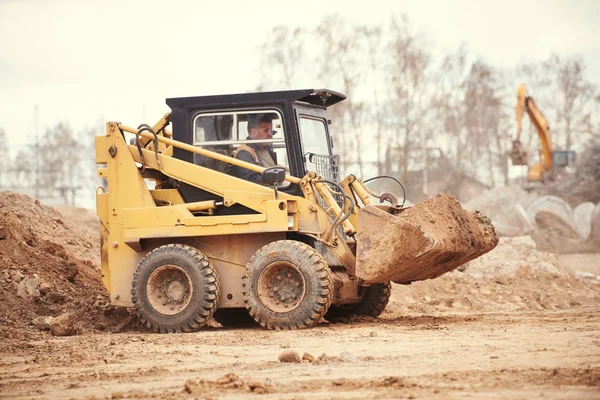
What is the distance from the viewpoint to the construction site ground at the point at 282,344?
7.25 m

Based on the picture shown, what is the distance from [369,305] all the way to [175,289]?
8.39 feet

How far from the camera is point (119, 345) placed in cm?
1039

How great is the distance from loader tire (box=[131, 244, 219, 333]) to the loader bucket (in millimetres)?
1813

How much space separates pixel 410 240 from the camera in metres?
10.8

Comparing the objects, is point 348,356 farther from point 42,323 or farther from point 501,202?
point 501,202

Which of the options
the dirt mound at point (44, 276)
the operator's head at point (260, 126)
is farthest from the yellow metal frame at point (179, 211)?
the dirt mound at point (44, 276)

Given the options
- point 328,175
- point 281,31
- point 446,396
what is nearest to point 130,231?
point 328,175

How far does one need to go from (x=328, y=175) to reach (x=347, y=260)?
1614mm

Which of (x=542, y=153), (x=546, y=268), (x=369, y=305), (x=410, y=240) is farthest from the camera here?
(x=542, y=153)

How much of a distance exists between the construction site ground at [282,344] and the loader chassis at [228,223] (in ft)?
1.39

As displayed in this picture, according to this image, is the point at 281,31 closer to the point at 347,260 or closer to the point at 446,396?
the point at 347,260

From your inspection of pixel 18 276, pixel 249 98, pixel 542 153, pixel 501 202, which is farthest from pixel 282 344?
pixel 542 153

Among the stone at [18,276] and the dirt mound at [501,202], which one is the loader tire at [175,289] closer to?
the stone at [18,276]

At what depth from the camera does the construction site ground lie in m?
7.25
